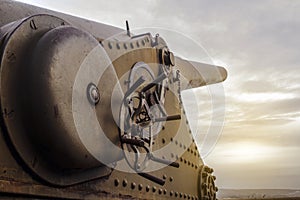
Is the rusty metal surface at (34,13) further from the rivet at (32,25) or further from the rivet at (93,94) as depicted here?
the rivet at (93,94)

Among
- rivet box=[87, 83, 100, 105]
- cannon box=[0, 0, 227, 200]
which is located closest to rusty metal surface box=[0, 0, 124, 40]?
cannon box=[0, 0, 227, 200]

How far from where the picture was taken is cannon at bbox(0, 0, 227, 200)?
1817 mm

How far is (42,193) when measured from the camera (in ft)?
6.13

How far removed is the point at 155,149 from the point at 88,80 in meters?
0.89

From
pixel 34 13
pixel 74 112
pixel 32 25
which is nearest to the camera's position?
pixel 74 112

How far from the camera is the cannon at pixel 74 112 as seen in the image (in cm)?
182

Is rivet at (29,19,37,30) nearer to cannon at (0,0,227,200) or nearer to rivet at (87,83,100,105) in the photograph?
cannon at (0,0,227,200)

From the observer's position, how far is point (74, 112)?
1.90 m

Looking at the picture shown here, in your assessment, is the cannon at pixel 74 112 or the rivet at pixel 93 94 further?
the rivet at pixel 93 94

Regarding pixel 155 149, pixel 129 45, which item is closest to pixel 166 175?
pixel 155 149

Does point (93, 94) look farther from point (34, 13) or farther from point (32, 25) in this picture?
point (34, 13)

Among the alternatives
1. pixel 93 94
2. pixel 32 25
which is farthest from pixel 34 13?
pixel 93 94

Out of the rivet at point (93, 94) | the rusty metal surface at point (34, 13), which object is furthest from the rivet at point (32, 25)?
the rivet at point (93, 94)

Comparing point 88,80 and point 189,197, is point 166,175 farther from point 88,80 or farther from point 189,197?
point 88,80
